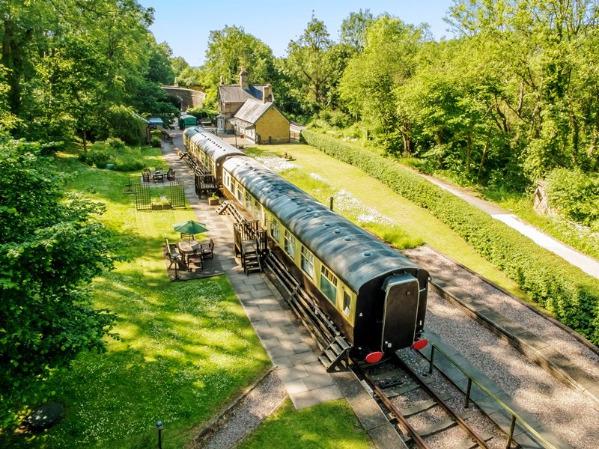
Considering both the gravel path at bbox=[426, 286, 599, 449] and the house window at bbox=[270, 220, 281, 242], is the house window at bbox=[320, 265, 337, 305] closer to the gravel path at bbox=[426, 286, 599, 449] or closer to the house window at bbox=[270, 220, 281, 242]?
the house window at bbox=[270, 220, 281, 242]

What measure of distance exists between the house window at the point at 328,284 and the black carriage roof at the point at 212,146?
1887 centimetres

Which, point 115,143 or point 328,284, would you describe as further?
point 115,143

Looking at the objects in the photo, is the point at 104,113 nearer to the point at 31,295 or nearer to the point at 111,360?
the point at 111,360

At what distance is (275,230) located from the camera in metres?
19.0

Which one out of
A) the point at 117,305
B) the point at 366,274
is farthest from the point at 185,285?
the point at 366,274

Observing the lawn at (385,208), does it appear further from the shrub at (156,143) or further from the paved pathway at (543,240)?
the shrub at (156,143)

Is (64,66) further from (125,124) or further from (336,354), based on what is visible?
(336,354)

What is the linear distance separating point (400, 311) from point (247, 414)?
5233mm

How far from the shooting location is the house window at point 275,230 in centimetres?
1861

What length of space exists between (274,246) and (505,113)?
88.2ft

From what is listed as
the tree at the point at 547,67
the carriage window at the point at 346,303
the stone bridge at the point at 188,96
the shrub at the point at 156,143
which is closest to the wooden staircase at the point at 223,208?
the carriage window at the point at 346,303

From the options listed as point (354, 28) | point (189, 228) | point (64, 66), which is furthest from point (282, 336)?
point (354, 28)

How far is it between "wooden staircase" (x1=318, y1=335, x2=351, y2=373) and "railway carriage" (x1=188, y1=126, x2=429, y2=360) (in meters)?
0.24

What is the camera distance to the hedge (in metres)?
15.5
